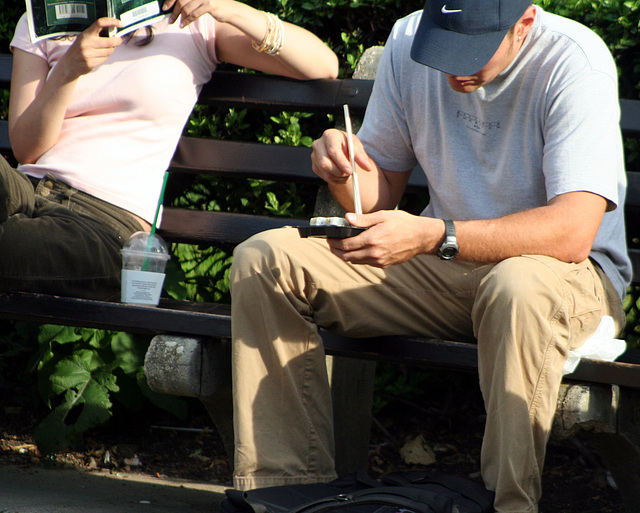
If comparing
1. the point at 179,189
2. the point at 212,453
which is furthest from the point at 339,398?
the point at 179,189

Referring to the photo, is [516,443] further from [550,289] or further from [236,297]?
[236,297]

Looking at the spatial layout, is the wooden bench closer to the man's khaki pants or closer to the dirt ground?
the man's khaki pants

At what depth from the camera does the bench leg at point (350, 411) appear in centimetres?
262

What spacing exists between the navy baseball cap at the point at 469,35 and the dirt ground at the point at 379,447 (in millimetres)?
1511

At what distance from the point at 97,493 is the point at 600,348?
161 centimetres

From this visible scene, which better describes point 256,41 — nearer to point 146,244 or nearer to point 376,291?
point 146,244

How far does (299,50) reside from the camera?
2621 millimetres

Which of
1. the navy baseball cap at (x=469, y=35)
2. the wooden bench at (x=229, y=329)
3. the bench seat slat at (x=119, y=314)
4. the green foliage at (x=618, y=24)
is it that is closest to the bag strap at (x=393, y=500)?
the wooden bench at (x=229, y=329)

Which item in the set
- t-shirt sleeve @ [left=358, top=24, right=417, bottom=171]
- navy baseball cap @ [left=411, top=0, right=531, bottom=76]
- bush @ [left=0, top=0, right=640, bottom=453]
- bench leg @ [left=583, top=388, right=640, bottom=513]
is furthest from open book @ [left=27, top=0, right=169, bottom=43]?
bench leg @ [left=583, top=388, right=640, bottom=513]

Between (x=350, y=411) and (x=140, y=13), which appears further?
(x=350, y=411)

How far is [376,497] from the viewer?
171cm

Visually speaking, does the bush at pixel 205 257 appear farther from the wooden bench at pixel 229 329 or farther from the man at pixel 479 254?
the man at pixel 479 254

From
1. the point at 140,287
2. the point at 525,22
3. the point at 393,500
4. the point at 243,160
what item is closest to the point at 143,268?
the point at 140,287

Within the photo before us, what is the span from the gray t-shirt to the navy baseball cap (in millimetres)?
127
